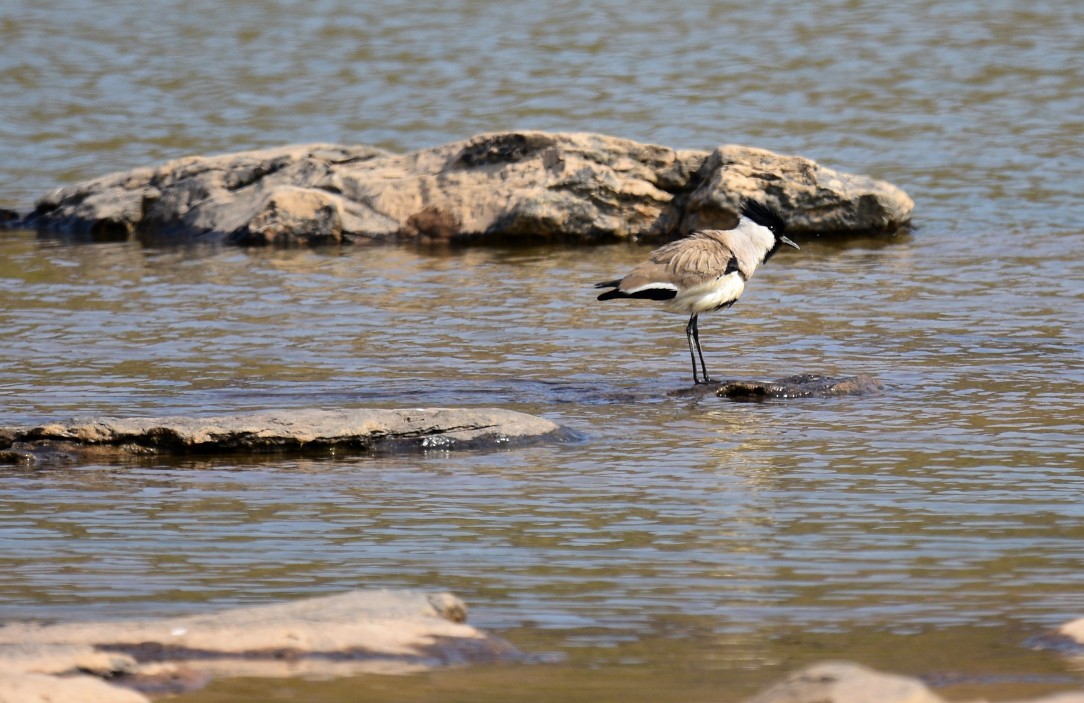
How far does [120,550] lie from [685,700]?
2466mm

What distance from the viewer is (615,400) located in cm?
944

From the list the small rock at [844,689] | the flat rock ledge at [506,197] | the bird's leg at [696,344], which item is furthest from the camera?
the flat rock ledge at [506,197]

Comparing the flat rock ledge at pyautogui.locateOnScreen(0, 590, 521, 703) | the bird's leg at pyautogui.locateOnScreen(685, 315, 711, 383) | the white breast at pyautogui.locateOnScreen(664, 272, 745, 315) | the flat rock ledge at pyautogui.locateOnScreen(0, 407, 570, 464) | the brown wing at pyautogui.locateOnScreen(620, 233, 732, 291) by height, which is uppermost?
the brown wing at pyautogui.locateOnScreen(620, 233, 732, 291)

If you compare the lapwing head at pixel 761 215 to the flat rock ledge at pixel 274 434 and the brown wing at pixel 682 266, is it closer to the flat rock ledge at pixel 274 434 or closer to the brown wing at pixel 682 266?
the brown wing at pixel 682 266

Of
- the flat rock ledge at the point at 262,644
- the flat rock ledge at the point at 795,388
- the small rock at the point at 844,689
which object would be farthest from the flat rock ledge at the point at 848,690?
the flat rock ledge at the point at 795,388

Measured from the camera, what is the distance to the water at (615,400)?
18.1ft

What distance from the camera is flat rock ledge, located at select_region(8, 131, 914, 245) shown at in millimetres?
15703

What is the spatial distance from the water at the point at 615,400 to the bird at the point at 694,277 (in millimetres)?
436

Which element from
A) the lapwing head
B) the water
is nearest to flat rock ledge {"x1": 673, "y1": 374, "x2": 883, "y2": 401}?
the water

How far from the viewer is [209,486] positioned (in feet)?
24.2

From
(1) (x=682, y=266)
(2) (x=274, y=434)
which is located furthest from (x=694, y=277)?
(2) (x=274, y=434)

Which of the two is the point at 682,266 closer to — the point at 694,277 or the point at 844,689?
the point at 694,277

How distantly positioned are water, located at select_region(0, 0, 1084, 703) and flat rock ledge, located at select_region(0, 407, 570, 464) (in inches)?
5.8

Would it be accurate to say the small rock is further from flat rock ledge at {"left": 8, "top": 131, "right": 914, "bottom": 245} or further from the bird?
flat rock ledge at {"left": 8, "top": 131, "right": 914, "bottom": 245}
